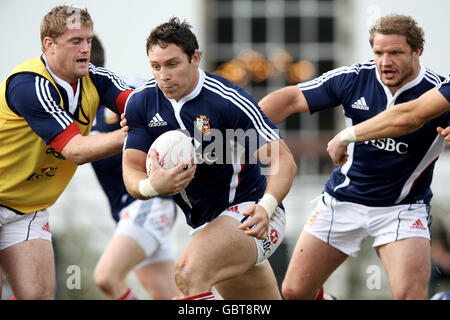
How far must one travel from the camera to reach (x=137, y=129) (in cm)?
568

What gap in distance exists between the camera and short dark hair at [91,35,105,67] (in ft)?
24.1

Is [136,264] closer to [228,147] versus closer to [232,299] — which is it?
[232,299]

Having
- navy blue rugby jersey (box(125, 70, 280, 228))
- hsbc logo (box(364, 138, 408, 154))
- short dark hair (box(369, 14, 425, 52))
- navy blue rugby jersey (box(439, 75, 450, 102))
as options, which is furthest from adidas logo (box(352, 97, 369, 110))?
navy blue rugby jersey (box(125, 70, 280, 228))

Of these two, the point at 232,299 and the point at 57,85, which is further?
the point at 232,299

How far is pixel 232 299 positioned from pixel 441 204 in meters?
4.21

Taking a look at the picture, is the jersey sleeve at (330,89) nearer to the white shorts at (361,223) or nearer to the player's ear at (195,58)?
the white shorts at (361,223)

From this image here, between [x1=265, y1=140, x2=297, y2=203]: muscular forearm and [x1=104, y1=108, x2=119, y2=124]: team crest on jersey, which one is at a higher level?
[x1=265, y1=140, x2=297, y2=203]: muscular forearm

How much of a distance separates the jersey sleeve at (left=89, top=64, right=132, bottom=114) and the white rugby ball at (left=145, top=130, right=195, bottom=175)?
85 centimetres

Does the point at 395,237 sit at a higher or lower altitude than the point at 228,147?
lower

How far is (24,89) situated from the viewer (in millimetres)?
5688

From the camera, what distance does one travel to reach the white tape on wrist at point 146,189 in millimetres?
5309

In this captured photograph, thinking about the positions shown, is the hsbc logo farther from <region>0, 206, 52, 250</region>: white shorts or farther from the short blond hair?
<region>0, 206, 52, 250</region>: white shorts

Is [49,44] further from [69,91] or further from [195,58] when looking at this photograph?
[195,58]
